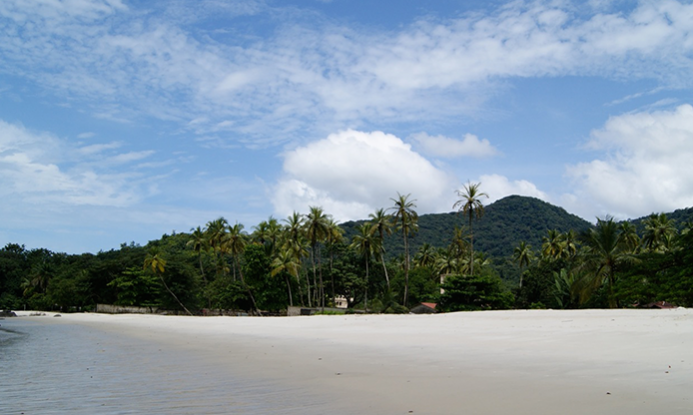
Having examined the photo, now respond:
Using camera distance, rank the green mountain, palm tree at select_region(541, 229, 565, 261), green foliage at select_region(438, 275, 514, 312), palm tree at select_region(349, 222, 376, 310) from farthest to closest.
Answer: the green mountain < palm tree at select_region(541, 229, 565, 261) < palm tree at select_region(349, 222, 376, 310) < green foliage at select_region(438, 275, 514, 312)

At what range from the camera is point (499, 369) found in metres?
8.87

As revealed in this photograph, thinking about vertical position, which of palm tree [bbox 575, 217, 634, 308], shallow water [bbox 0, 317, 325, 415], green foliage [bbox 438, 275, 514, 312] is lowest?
shallow water [bbox 0, 317, 325, 415]

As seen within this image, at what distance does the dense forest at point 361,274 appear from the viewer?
33094 mm

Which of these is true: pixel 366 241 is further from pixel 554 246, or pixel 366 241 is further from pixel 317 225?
pixel 554 246

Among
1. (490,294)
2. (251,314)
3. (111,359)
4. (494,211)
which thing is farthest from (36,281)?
(494,211)

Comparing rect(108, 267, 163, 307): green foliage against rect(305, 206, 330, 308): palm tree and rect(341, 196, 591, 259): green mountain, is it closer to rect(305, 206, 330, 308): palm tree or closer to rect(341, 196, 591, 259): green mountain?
rect(305, 206, 330, 308): palm tree

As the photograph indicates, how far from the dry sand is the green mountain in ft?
394

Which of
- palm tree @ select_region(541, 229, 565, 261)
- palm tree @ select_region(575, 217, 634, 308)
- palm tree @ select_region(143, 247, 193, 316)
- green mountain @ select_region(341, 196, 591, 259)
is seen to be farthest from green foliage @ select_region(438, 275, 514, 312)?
green mountain @ select_region(341, 196, 591, 259)

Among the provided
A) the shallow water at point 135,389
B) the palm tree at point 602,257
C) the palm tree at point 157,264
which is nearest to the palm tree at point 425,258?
the palm tree at point 157,264

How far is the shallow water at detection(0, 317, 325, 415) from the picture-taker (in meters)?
6.42

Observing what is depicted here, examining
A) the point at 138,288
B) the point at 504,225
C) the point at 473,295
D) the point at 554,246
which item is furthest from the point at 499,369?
the point at 504,225

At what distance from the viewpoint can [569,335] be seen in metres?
13.2

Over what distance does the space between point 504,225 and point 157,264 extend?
5337 inches

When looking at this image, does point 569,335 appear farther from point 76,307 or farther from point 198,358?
point 76,307
